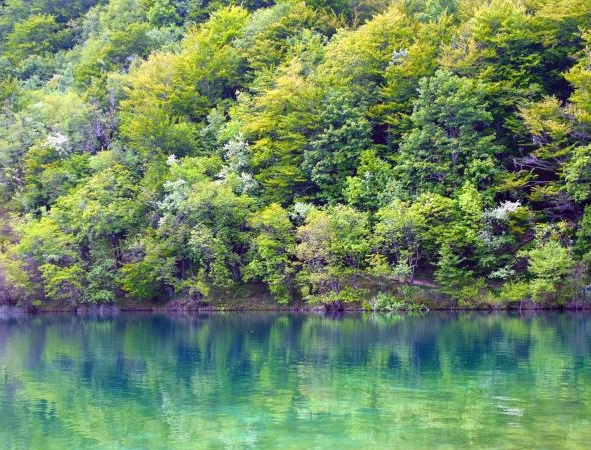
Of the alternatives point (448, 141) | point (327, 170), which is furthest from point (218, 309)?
point (448, 141)

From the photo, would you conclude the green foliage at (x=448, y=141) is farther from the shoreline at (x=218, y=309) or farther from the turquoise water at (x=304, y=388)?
the turquoise water at (x=304, y=388)

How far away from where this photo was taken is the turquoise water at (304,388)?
45.1 feet

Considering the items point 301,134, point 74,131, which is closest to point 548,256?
point 301,134

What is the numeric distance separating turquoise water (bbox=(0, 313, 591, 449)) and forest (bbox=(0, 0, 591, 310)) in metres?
9.26

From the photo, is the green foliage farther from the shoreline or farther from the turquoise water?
the turquoise water

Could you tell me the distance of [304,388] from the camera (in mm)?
18625

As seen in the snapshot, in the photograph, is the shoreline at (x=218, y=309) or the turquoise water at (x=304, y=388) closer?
the turquoise water at (x=304, y=388)

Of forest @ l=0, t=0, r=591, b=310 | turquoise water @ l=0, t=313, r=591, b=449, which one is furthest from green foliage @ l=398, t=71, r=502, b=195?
turquoise water @ l=0, t=313, r=591, b=449

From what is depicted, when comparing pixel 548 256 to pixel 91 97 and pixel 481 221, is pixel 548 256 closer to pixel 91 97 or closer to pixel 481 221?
pixel 481 221

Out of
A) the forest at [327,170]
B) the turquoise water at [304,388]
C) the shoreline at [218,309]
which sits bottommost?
the turquoise water at [304,388]

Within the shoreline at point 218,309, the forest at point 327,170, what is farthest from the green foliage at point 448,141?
the shoreline at point 218,309

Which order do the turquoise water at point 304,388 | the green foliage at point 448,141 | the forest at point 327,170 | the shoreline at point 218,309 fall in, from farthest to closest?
the green foliage at point 448,141
the forest at point 327,170
the shoreline at point 218,309
the turquoise water at point 304,388

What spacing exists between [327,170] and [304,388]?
99.8 feet

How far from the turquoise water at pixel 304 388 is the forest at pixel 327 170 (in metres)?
9.26
